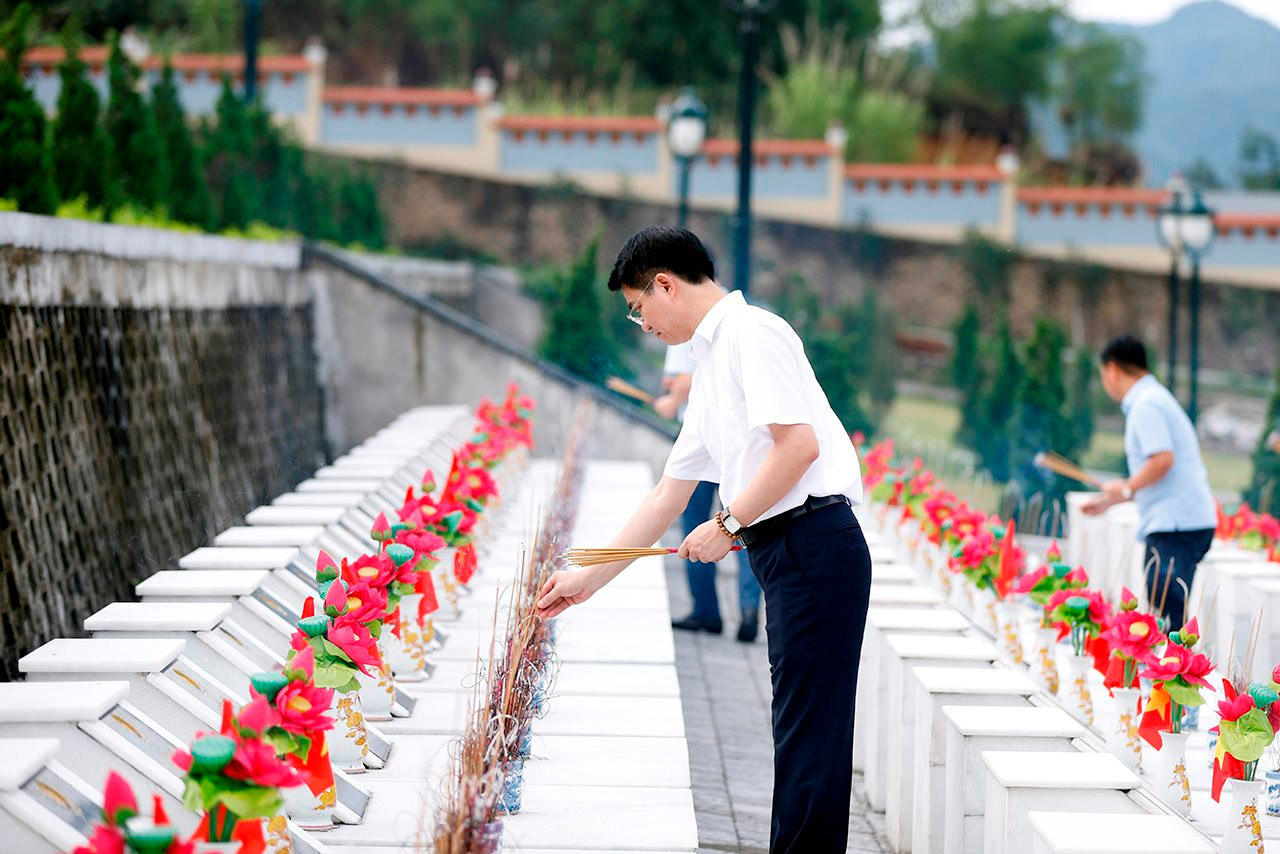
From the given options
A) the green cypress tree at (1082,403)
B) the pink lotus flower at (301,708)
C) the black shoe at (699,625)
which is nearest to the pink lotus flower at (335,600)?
the pink lotus flower at (301,708)

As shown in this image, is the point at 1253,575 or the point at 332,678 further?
the point at 1253,575

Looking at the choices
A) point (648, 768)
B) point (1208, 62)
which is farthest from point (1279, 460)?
point (1208, 62)

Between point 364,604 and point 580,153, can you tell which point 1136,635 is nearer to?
point 364,604

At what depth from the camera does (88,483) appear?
19.6 feet

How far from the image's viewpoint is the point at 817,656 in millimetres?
3289

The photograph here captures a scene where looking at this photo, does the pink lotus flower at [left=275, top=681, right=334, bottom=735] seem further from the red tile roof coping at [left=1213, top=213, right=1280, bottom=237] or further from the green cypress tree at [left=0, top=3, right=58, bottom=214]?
the red tile roof coping at [left=1213, top=213, right=1280, bottom=237]

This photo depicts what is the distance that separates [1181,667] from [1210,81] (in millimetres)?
69441

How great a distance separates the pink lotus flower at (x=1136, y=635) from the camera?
3988 mm

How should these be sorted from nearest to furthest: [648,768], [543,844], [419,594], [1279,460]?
[543,844] < [648,768] < [419,594] < [1279,460]

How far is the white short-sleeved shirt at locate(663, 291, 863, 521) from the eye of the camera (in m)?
3.20

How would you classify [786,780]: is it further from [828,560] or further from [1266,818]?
[1266,818]

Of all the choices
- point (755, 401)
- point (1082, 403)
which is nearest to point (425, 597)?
point (755, 401)

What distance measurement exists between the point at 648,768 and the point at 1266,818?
158 centimetres

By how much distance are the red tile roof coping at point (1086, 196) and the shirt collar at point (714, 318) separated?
1733 cm
